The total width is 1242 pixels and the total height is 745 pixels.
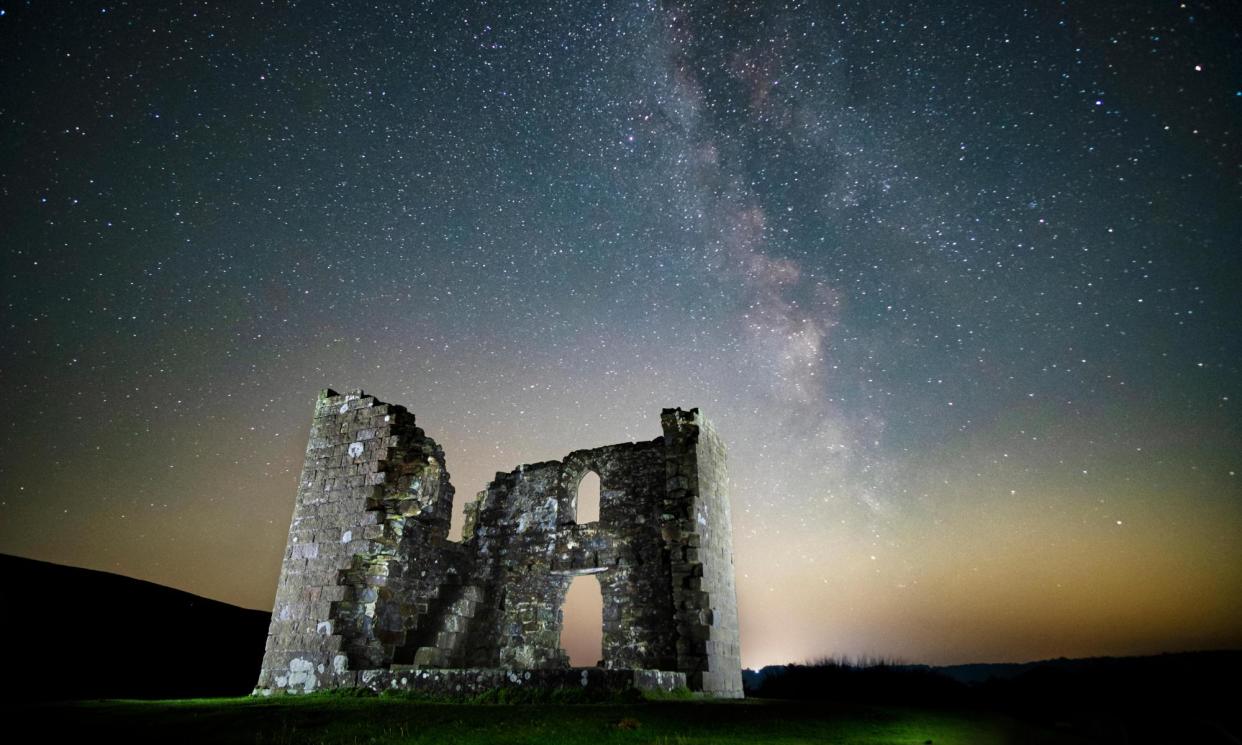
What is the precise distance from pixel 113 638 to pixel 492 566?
20.4 meters

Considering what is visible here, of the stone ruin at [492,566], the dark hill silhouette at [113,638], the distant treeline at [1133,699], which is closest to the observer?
the distant treeline at [1133,699]

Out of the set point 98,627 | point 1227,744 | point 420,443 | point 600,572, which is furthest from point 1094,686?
point 98,627

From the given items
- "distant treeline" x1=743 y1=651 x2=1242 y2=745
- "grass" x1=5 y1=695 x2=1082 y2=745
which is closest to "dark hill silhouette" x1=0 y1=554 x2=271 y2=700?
"grass" x1=5 y1=695 x2=1082 y2=745

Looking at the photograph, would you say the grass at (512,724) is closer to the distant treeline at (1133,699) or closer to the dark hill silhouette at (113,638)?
the distant treeline at (1133,699)

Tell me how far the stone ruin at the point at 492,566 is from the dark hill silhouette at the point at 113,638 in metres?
15.6

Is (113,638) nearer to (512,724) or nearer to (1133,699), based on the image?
(512,724)

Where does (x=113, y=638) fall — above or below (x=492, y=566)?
below

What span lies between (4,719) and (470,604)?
9.19 meters

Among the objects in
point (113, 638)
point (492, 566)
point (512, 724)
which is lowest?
point (113, 638)

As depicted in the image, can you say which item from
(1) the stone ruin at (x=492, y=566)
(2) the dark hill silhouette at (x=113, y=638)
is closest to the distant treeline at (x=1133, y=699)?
(1) the stone ruin at (x=492, y=566)

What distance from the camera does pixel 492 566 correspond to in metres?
15.7

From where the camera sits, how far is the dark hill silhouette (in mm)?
21031

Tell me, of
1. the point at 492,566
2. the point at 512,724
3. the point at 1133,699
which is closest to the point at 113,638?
the point at 492,566

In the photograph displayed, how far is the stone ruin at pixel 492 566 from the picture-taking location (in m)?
10.7
